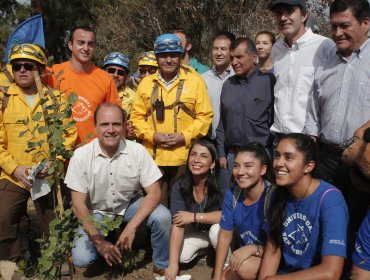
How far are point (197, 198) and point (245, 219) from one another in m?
0.75

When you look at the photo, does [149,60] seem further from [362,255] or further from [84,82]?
[362,255]

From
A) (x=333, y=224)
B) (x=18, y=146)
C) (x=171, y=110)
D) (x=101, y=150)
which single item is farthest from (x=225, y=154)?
(x=18, y=146)

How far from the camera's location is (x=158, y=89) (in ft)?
15.5

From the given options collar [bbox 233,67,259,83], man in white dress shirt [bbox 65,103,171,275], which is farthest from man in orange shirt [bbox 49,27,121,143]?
collar [bbox 233,67,259,83]

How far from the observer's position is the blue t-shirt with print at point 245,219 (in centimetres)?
370

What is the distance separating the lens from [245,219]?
378cm

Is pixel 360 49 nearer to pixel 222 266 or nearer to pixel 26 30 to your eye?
pixel 222 266

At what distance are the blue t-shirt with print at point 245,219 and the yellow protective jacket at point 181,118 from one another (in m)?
0.89

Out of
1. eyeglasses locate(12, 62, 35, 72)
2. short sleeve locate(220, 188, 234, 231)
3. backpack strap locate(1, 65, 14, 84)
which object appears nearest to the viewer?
short sleeve locate(220, 188, 234, 231)

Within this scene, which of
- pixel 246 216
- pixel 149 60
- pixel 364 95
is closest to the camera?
pixel 364 95

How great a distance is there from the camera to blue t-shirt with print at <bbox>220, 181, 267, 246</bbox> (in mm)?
3703

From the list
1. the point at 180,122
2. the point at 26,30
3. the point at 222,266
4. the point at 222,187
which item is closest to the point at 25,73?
the point at 26,30

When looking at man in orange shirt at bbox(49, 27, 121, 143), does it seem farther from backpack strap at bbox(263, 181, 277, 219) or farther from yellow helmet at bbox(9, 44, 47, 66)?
backpack strap at bbox(263, 181, 277, 219)

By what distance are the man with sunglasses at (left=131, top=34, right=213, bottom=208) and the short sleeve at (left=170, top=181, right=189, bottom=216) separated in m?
0.33
